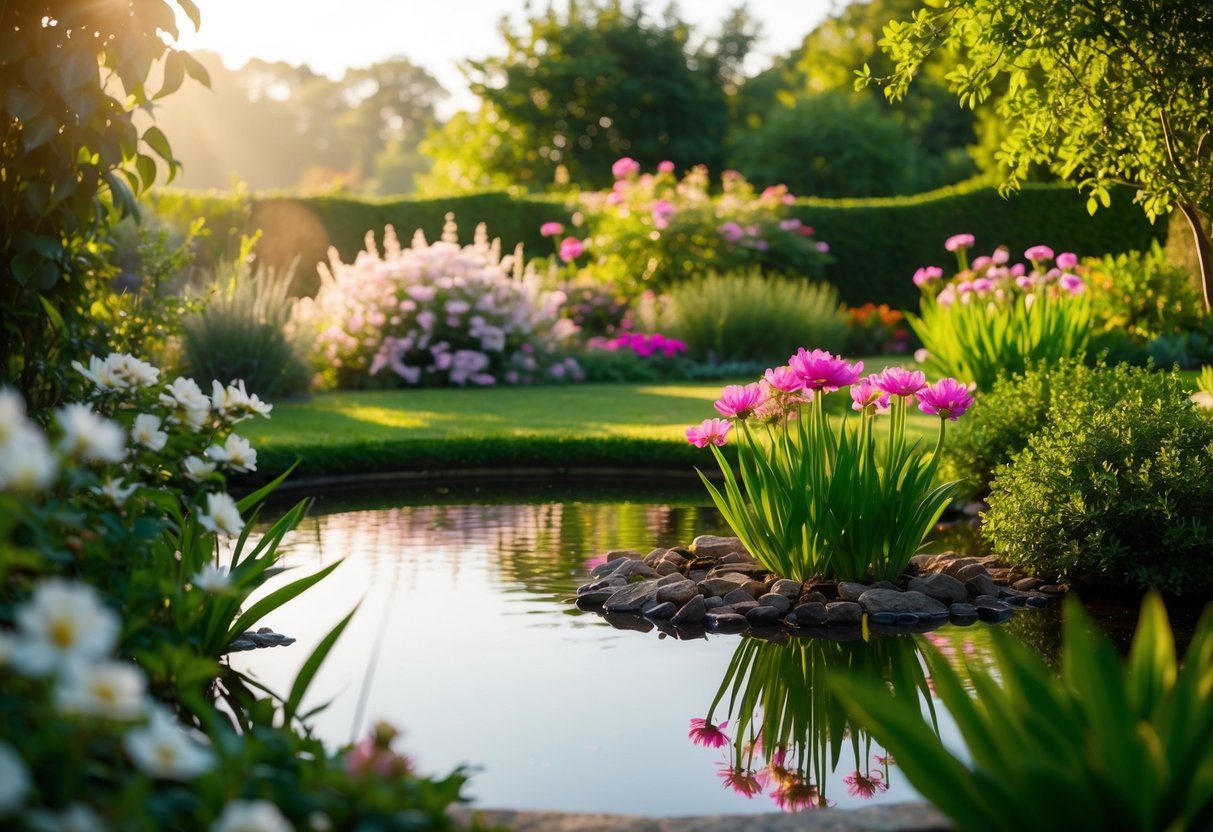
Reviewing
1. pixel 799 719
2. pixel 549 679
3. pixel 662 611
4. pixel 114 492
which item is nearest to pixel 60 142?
pixel 114 492

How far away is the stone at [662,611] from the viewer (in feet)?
17.0

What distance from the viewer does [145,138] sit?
4.22m

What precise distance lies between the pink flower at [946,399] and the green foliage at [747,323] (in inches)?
430

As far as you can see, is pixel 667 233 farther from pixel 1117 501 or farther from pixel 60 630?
pixel 60 630

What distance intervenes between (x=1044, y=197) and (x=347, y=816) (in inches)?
770

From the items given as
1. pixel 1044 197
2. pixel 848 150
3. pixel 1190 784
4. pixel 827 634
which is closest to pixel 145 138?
pixel 827 634

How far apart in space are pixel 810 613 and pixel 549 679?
1179mm

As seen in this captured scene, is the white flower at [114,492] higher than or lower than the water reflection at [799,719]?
higher

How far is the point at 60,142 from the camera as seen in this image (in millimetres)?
4086

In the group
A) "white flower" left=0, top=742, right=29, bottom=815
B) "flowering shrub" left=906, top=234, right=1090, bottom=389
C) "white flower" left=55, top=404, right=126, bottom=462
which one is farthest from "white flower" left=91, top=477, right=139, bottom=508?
"flowering shrub" left=906, top=234, right=1090, bottom=389

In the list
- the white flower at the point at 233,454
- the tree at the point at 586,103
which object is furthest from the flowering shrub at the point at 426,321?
the tree at the point at 586,103

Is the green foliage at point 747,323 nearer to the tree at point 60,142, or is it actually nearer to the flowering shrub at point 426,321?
the flowering shrub at point 426,321

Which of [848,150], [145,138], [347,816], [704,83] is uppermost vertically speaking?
[704,83]

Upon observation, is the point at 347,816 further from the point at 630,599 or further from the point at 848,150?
the point at 848,150
